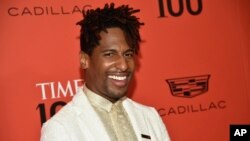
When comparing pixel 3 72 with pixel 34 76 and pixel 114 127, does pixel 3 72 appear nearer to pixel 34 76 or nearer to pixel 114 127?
pixel 34 76

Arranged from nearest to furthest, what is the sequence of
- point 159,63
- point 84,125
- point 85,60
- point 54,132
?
point 54,132, point 84,125, point 85,60, point 159,63

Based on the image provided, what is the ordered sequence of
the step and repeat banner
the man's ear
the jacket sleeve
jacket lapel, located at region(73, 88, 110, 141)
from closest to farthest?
1. the jacket sleeve
2. jacket lapel, located at region(73, 88, 110, 141)
3. the man's ear
4. the step and repeat banner

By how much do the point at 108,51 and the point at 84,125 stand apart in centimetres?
36

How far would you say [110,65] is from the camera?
1.85m

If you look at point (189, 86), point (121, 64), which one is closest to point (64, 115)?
point (121, 64)

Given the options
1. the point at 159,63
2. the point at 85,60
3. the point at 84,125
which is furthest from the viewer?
the point at 159,63

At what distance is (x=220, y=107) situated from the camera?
2.71 metres

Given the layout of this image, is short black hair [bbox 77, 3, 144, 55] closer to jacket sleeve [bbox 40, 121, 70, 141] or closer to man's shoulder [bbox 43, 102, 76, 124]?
man's shoulder [bbox 43, 102, 76, 124]

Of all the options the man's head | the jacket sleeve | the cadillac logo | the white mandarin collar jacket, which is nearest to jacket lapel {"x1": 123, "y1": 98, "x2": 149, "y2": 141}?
the white mandarin collar jacket

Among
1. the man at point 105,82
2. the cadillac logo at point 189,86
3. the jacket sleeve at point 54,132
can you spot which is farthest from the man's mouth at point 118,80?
the cadillac logo at point 189,86

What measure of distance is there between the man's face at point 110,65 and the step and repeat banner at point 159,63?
1.49 ft

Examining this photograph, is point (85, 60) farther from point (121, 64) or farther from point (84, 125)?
point (84, 125)

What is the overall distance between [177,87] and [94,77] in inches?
34.1

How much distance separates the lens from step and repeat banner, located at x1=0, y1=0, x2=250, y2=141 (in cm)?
220
